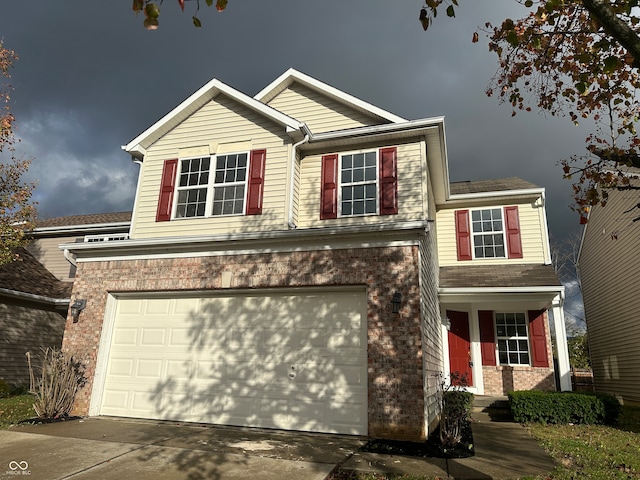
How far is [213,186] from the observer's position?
10.9 metres

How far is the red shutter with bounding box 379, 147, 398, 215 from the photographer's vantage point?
1023 cm

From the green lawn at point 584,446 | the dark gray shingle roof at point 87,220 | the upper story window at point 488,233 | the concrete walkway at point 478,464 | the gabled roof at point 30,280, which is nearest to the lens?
the concrete walkway at point 478,464

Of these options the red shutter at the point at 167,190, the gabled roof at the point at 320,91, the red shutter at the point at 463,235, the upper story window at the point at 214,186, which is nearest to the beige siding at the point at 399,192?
the gabled roof at the point at 320,91

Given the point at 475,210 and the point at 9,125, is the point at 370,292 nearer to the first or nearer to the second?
the point at 475,210

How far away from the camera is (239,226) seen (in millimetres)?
10359

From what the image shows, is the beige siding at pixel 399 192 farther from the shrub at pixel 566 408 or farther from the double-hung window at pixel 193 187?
the shrub at pixel 566 408

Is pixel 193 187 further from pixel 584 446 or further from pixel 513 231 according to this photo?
pixel 513 231

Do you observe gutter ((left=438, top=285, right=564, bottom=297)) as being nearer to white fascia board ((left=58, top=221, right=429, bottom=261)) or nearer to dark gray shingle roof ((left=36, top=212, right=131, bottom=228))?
white fascia board ((left=58, top=221, right=429, bottom=261))

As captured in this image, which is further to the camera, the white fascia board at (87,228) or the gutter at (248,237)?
the white fascia board at (87,228)

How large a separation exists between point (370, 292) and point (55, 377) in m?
6.64

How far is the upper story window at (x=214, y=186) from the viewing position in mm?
10609

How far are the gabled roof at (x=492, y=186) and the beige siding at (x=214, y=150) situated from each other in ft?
25.9

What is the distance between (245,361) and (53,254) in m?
13.3

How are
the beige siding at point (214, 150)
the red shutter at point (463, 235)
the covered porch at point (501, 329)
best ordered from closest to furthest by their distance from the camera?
the beige siding at point (214, 150), the covered porch at point (501, 329), the red shutter at point (463, 235)
